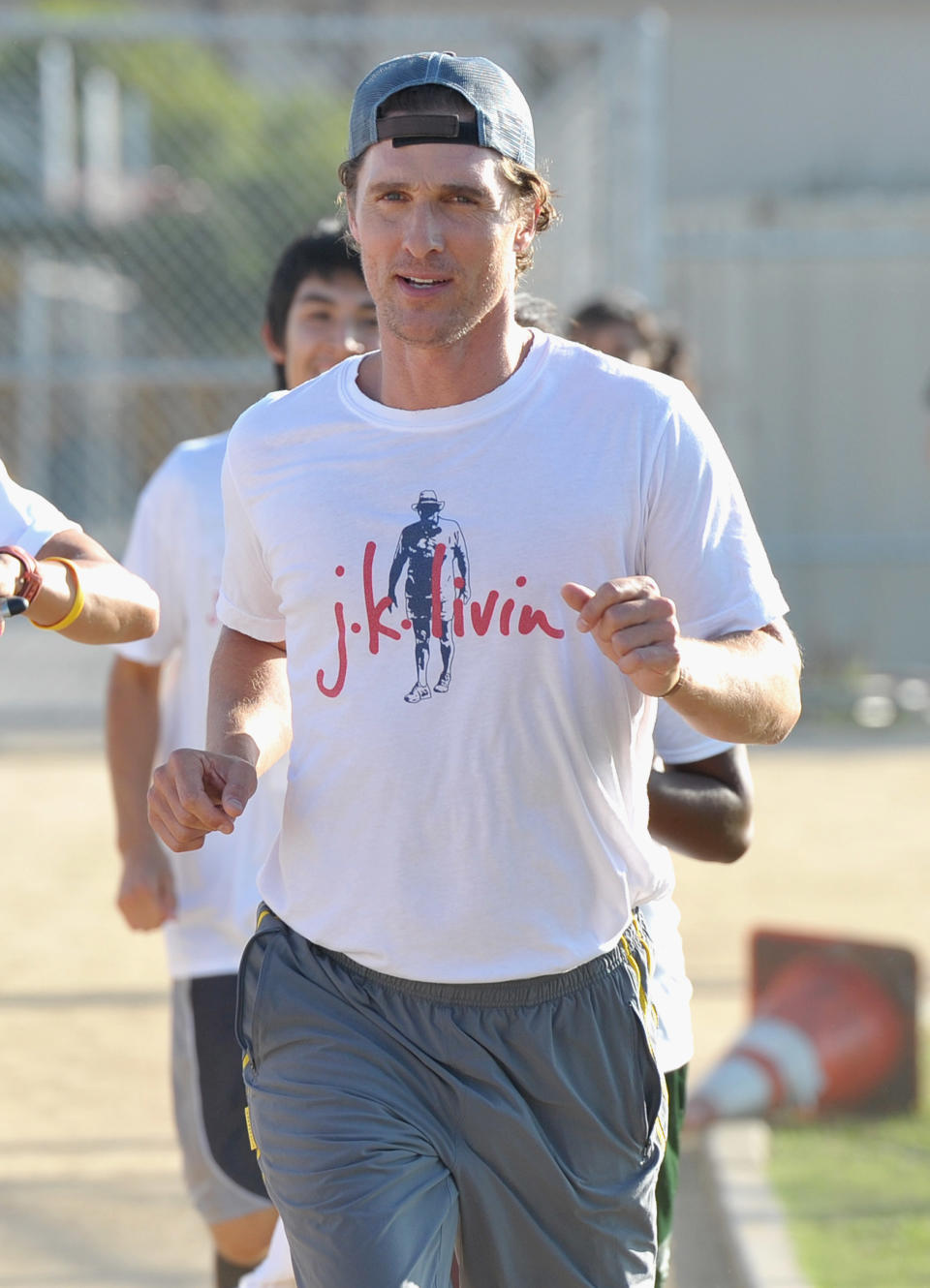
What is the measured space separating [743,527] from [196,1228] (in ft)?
9.88

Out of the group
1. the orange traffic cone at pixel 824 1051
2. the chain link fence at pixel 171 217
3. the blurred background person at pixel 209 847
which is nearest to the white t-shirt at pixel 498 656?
the blurred background person at pixel 209 847

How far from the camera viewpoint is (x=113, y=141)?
1867 cm

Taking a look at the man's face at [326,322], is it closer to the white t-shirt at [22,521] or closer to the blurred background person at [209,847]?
the blurred background person at [209,847]

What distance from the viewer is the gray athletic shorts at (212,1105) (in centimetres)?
372

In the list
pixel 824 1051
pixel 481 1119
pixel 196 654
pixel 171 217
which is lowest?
pixel 824 1051

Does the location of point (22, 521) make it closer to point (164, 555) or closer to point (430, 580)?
point (430, 580)

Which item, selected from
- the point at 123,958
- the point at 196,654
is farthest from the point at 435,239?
the point at 123,958

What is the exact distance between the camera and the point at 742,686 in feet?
7.86

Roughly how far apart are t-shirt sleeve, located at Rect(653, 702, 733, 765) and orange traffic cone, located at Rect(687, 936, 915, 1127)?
243 cm

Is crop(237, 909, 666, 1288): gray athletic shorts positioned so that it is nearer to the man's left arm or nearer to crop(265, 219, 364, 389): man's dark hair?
Answer: the man's left arm

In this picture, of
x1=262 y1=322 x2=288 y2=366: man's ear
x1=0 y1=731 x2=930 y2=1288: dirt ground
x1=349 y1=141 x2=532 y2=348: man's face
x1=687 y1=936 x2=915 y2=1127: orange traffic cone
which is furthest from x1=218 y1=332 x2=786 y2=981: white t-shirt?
x1=687 y1=936 x2=915 y2=1127: orange traffic cone

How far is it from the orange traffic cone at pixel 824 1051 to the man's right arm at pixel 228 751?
9.04 ft

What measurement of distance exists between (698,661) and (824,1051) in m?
3.29

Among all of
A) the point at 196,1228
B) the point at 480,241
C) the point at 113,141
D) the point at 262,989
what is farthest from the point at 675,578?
the point at 113,141
